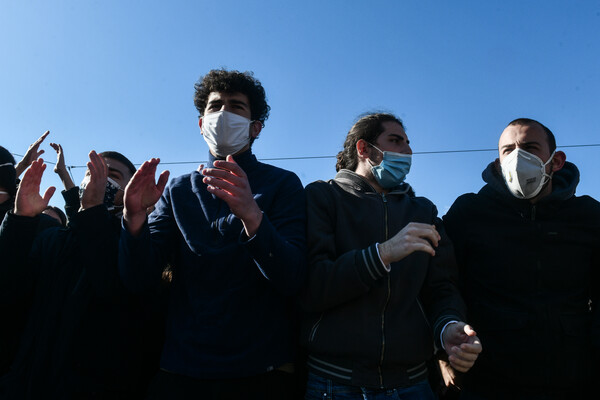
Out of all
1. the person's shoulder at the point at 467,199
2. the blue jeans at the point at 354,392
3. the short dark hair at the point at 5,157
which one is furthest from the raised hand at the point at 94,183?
the person's shoulder at the point at 467,199

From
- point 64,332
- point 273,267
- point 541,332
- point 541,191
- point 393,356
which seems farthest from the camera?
point 541,191

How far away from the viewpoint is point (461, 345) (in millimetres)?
2113

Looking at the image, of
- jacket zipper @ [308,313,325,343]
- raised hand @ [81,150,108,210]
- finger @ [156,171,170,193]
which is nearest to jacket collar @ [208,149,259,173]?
finger @ [156,171,170,193]

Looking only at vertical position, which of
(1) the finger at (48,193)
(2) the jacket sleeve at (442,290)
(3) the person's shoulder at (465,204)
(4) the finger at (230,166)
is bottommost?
(2) the jacket sleeve at (442,290)

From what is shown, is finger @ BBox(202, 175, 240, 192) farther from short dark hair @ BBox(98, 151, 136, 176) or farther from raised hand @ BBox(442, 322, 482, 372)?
short dark hair @ BBox(98, 151, 136, 176)

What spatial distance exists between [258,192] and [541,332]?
2.04 m

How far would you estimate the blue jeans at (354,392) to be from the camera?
225 centimetres

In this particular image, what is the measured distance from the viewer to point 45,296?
8.75ft

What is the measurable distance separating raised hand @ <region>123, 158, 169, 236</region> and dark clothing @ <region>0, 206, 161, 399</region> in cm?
35

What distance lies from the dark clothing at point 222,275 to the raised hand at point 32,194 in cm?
84

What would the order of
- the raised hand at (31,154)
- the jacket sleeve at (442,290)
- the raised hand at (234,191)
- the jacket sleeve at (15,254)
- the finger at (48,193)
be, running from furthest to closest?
1. the raised hand at (31,154)
2. the finger at (48,193)
3. the jacket sleeve at (15,254)
4. the jacket sleeve at (442,290)
5. the raised hand at (234,191)

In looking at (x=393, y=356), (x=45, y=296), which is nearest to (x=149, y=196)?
(x=45, y=296)

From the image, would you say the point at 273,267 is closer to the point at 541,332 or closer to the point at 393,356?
the point at 393,356

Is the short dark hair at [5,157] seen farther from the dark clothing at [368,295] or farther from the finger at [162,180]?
the dark clothing at [368,295]
